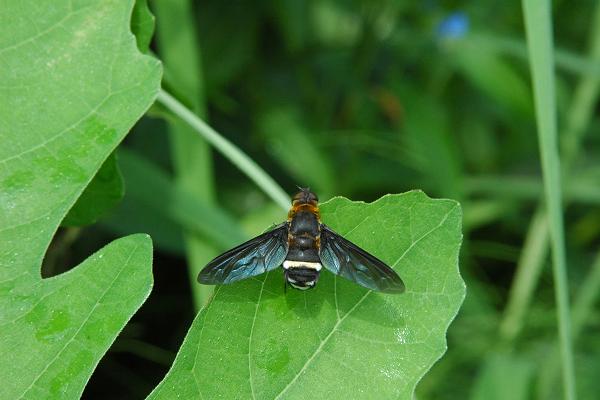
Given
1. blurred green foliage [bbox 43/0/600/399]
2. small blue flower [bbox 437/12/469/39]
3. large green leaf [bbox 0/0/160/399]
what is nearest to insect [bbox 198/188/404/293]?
large green leaf [bbox 0/0/160/399]

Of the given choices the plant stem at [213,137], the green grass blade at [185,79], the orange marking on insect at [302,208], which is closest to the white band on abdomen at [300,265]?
the orange marking on insect at [302,208]

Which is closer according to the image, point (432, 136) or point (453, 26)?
point (432, 136)

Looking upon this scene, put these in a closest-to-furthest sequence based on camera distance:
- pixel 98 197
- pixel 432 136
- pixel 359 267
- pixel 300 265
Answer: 1. pixel 359 267
2. pixel 300 265
3. pixel 98 197
4. pixel 432 136

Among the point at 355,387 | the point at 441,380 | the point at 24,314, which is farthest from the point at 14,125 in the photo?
the point at 441,380

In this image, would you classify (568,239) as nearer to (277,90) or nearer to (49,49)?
(277,90)

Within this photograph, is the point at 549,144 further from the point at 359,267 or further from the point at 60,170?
the point at 60,170

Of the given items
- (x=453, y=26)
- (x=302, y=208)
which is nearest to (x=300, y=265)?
(x=302, y=208)

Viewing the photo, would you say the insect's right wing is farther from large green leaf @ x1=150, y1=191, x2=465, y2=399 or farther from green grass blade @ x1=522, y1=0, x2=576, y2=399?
green grass blade @ x1=522, y1=0, x2=576, y2=399
